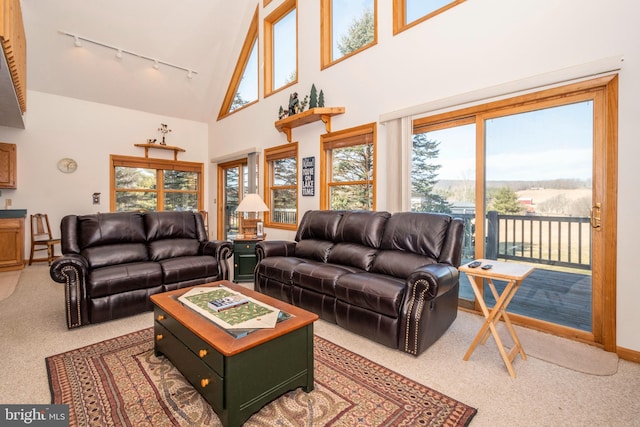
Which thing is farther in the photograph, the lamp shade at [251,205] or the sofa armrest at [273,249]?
the lamp shade at [251,205]

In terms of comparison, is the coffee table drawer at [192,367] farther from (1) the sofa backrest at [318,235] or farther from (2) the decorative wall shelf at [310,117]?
(2) the decorative wall shelf at [310,117]

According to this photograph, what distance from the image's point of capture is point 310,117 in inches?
176

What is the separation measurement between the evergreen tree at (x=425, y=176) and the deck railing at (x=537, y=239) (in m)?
0.34

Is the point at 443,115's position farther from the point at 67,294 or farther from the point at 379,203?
the point at 67,294

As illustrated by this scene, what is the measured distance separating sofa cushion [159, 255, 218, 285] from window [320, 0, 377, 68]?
324cm

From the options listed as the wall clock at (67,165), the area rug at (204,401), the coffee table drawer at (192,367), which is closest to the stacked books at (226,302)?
the coffee table drawer at (192,367)

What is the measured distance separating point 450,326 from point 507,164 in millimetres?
1641

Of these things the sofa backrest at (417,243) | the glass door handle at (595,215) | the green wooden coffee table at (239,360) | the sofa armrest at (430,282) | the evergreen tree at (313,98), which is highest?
the evergreen tree at (313,98)

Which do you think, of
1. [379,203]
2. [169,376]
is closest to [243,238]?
[379,203]

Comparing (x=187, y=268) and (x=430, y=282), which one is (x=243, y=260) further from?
(x=430, y=282)

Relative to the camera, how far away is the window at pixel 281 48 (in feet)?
17.3

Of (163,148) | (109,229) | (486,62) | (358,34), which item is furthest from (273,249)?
(163,148)

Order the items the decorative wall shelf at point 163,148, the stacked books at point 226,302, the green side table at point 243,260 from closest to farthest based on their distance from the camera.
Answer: the stacked books at point 226,302
the green side table at point 243,260
the decorative wall shelf at point 163,148

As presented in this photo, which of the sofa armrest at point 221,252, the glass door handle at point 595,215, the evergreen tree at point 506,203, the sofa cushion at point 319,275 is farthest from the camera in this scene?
the sofa armrest at point 221,252
